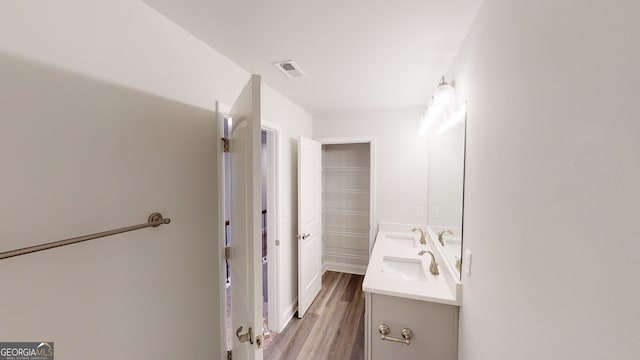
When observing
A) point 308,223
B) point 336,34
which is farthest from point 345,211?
point 336,34

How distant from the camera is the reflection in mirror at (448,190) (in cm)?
150

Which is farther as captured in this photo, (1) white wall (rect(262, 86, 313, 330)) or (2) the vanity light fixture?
(1) white wall (rect(262, 86, 313, 330))

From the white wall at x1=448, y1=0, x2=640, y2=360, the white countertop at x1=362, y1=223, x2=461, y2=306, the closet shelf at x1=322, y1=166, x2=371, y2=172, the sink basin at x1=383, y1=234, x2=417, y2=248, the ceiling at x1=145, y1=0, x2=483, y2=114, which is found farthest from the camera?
the closet shelf at x1=322, y1=166, x2=371, y2=172

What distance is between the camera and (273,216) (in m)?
2.33

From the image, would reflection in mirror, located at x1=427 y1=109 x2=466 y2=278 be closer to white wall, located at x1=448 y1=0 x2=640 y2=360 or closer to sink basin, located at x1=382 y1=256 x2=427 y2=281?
sink basin, located at x1=382 y1=256 x2=427 y2=281

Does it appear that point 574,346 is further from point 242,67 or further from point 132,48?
point 242,67

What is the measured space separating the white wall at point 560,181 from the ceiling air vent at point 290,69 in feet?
3.75

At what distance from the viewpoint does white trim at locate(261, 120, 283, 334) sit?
231 centimetres

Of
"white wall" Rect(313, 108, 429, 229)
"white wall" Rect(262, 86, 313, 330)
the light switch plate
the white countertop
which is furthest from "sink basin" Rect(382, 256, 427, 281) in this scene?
"white wall" Rect(262, 86, 313, 330)

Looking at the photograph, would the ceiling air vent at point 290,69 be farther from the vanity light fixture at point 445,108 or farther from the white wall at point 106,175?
the vanity light fixture at point 445,108

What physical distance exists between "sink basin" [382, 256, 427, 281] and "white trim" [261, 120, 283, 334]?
1.05 meters

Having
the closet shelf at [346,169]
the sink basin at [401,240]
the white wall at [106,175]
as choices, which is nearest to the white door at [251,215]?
the white wall at [106,175]

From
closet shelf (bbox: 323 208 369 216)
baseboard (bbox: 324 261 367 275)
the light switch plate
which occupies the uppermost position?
the light switch plate

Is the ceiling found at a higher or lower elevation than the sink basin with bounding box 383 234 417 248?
higher
